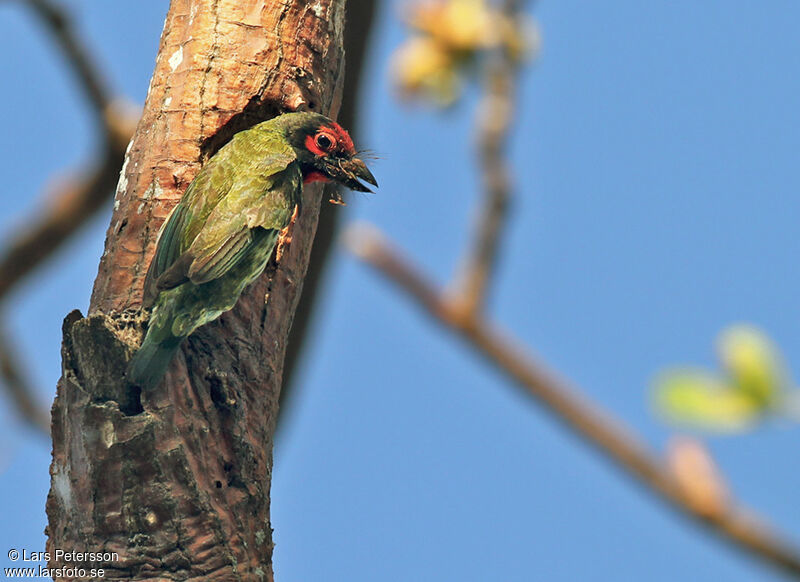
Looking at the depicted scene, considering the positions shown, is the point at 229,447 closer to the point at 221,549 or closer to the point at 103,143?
the point at 221,549

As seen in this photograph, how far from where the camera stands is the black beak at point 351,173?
4457 mm

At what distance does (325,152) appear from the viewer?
4363 millimetres

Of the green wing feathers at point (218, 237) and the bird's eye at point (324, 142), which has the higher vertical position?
the bird's eye at point (324, 142)

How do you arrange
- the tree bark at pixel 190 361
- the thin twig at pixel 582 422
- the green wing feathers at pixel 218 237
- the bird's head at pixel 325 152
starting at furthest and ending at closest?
the bird's head at pixel 325 152
the green wing feathers at pixel 218 237
the tree bark at pixel 190 361
the thin twig at pixel 582 422

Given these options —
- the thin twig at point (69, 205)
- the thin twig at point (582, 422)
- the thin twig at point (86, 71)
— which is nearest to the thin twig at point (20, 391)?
the thin twig at point (69, 205)

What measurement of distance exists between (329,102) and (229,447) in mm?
1842

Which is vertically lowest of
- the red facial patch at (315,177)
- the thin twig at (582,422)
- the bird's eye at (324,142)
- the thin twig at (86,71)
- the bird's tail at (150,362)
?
the thin twig at (582,422)

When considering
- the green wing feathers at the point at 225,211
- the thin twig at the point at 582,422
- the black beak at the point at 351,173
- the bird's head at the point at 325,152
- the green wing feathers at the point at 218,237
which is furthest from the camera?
the black beak at the point at 351,173

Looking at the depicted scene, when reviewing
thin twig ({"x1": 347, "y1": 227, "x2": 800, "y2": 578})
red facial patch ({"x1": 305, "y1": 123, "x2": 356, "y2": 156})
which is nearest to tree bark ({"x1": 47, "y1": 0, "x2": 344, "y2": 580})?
red facial patch ({"x1": 305, "y1": 123, "x2": 356, "y2": 156})

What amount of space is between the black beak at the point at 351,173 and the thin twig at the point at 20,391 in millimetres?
2023

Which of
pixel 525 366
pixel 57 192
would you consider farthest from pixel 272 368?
pixel 525 366

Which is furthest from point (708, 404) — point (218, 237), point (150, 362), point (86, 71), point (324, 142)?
point (86, 71)

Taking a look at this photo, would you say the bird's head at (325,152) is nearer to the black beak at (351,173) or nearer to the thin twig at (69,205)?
the black beak at (351,173)

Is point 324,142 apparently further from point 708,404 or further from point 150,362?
point 708,404
